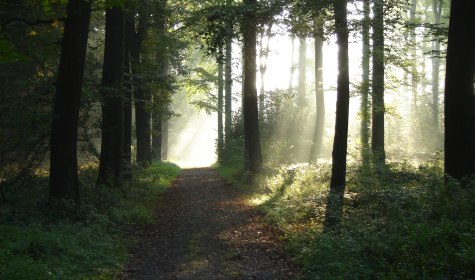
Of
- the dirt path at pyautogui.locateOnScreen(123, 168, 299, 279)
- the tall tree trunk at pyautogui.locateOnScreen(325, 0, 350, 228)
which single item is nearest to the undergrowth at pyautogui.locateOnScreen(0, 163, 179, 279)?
the dirt path at pyautogui.locateOnScreen(123, 168, 299, 279)

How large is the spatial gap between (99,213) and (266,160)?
37.6ft

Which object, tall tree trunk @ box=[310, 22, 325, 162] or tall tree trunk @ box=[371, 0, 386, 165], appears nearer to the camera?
tall tree trunk @ box=[371, 0, 386, 165]

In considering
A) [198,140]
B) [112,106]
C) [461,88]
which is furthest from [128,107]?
[198,140]

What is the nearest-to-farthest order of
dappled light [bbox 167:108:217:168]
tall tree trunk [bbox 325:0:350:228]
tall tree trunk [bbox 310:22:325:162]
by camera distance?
1. tall tree trunk [bbox 325:0:350:228]
2. tall tree trunk [bbox 310:22:325:162]
3. dappled light [bbox 167:108:217:168]

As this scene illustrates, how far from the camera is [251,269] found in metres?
8.20

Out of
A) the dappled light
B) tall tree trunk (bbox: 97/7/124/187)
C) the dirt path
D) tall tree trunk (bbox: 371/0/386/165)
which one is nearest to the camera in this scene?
the dirt path

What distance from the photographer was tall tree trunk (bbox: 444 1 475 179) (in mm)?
9061

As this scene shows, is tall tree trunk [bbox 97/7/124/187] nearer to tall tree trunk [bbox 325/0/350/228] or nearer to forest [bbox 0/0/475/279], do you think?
forest [bbox 0/0/475/279]

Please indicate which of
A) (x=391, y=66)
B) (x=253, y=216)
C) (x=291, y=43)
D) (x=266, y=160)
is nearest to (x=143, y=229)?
(x=253, y=216)

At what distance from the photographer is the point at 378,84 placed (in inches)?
687

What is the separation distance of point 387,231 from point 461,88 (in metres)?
3.71

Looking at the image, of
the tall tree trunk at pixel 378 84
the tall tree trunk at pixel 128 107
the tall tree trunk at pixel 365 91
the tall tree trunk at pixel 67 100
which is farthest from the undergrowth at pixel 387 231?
the tall tree trunk at pixel 128 107

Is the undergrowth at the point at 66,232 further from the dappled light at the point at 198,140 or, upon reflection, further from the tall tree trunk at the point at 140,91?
the dappled light at the point at 198,140

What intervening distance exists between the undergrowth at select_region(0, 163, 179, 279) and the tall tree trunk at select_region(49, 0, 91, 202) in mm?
678
